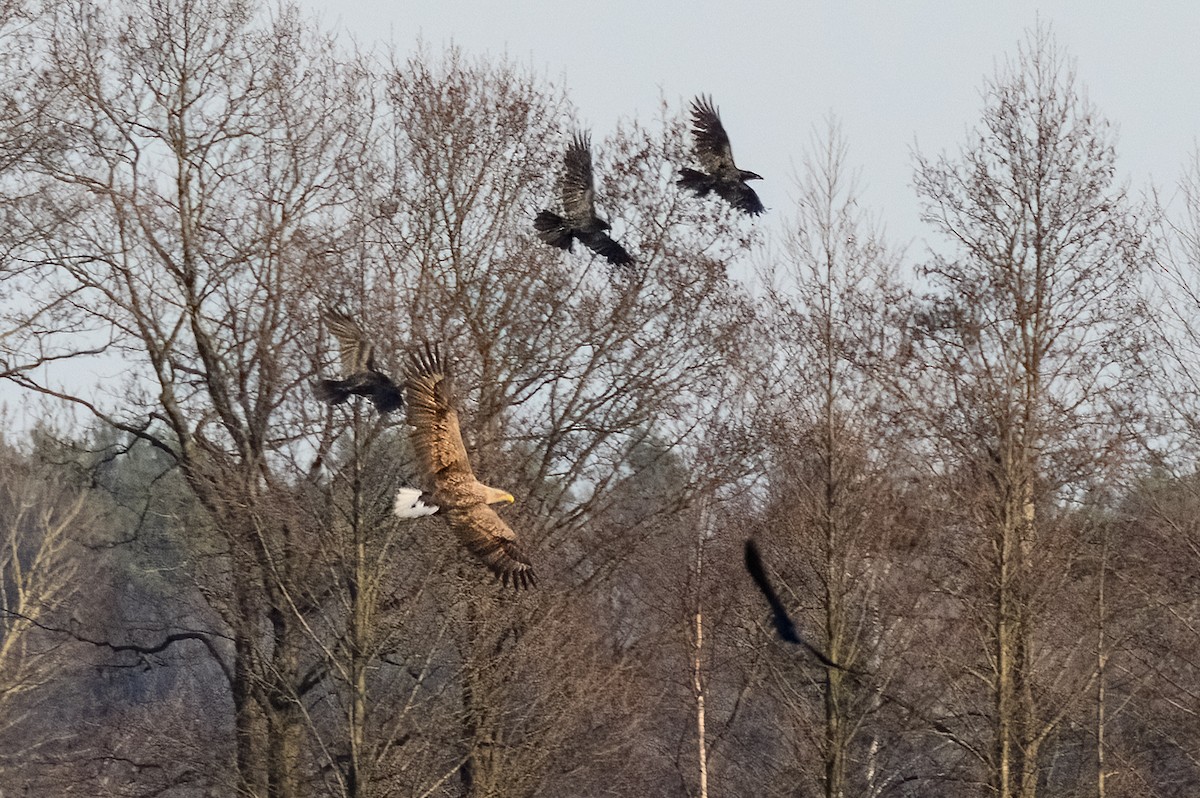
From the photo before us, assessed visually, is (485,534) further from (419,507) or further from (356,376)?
(356,376)

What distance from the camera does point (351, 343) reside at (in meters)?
15.1

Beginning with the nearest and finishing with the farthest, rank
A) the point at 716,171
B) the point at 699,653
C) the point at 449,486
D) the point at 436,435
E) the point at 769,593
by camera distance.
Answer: the point at 769,593
the point at 449,486
the point at 436,435
the point at 716,171
the point at 699,653

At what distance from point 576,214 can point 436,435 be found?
423 cm

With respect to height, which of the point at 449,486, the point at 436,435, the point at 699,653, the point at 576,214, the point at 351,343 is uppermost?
the point at 576,214

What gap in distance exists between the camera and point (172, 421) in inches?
797

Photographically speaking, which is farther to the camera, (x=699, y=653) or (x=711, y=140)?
(x=699, y=653)

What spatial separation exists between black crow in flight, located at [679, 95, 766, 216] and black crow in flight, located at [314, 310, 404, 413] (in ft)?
10.8

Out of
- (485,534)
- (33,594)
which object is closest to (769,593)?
(485,534)

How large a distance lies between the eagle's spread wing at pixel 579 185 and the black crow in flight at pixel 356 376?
7.53 ft

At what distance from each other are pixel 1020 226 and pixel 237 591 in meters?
10.5

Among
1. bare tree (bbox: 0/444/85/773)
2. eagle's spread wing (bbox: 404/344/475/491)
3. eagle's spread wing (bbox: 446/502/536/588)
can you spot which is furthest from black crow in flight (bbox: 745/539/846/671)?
bare tree (bbox: 0/444/85/773)

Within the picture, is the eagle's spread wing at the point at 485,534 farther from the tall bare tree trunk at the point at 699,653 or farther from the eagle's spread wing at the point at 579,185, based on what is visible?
the tall bare tree trunk at the point at 699,653

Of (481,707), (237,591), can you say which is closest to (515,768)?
(481,707)

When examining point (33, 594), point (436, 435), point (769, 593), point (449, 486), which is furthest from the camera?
point (33, 594)
